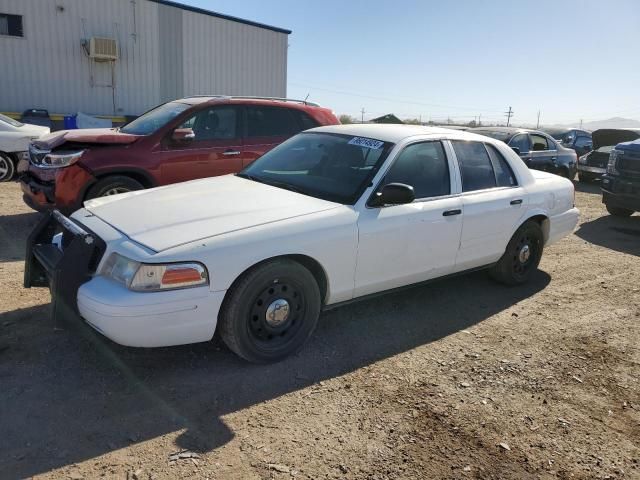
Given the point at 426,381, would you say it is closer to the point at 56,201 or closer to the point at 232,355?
the point at 232,355

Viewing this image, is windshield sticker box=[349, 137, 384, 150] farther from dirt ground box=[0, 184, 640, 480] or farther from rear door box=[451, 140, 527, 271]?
dirt ground box=[0, 184, 640, 480]

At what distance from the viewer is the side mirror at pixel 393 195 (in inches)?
154

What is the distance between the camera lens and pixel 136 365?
3.52 metres

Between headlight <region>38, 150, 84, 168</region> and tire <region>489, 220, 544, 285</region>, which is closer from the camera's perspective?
tire <region>489, 220, 544, 285</region>

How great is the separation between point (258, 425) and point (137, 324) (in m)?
0.91

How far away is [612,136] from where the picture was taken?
14859mm

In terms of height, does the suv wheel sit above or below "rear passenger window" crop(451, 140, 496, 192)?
below

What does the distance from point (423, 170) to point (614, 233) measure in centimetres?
570

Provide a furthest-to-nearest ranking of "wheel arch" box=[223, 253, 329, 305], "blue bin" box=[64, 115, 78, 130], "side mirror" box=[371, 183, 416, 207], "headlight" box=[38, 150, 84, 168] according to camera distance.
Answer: "blue bin" box=[64, 115, 78, 130] < "headlight" box=[38, 150, 84, 168] < "side mirror" box=[371, 183, 416, 207] < "wheel arch" box=[223, 253, 329, 305]

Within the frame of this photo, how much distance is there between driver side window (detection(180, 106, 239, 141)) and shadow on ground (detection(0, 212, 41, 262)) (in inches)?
93.5

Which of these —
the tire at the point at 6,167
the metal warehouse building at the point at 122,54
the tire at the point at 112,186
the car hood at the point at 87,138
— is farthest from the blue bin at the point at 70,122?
the tire at the point at 112,186

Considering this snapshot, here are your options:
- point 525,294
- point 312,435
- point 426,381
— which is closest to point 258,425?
point 312,435

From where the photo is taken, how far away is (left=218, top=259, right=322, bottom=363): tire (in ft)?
11.0

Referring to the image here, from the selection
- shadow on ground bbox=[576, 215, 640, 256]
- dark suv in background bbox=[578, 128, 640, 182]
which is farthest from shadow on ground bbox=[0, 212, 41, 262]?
dark suv in background bbox=[578, 128, 640, 182]
